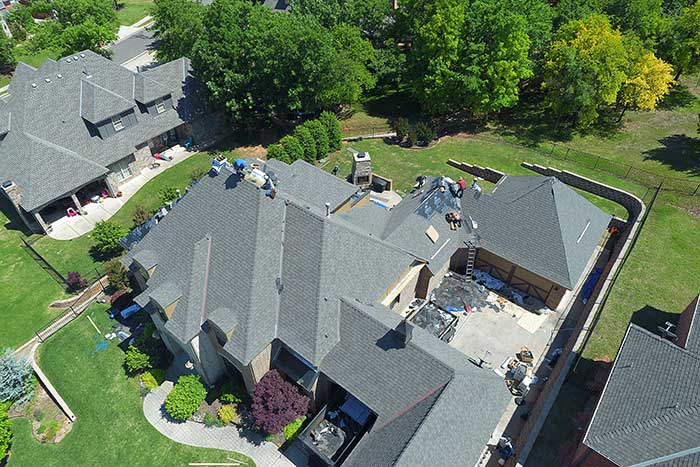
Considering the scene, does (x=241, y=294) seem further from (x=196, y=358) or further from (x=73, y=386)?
(x=73, y=386)

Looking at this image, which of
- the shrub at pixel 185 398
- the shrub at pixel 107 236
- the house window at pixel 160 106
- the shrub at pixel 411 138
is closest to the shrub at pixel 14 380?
the shrub at pixel 185 398

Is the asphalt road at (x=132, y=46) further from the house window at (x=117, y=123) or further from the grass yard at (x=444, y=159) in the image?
the grass yard at (x=444, y=159)

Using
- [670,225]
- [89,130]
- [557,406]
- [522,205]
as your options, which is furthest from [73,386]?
[670,225]

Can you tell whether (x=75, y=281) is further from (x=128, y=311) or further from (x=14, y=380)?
(x=14, y=380)

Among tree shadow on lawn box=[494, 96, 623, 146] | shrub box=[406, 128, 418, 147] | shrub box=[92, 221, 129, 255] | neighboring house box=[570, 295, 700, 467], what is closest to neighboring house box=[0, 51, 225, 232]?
shrub box=[92, 221, 129, 255]

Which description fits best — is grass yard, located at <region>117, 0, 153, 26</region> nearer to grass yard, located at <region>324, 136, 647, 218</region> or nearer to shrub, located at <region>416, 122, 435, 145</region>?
grass yard, located at <region>324, 136, 647, 218</region>

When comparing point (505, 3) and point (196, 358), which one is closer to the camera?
point (196, 358)
